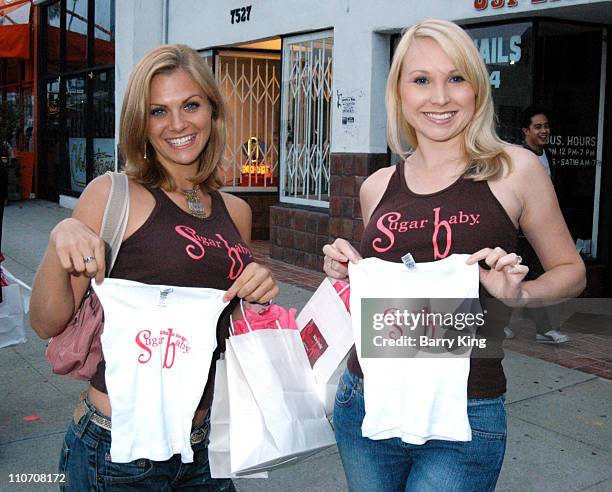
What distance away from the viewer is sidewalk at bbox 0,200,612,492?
156 inches

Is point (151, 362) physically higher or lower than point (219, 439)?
higher

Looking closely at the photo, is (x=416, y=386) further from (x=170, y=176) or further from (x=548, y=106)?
(x=548, y=106)

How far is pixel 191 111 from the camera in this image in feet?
8.00

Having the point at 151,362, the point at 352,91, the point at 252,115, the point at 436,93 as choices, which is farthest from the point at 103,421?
the point at 252,115

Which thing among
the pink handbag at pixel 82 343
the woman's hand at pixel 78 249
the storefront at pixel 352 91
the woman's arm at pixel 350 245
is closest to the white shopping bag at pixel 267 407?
the woman's arm at pixel 350 245

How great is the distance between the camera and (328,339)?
7.79 feet

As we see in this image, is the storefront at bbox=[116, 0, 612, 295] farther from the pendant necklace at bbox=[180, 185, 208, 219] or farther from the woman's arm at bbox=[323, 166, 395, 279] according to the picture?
the pendant necklace at bbox=[180, 185, 208, 219]

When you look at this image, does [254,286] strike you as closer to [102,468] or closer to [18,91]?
[102,468]

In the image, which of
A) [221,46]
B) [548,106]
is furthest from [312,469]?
[221,46]

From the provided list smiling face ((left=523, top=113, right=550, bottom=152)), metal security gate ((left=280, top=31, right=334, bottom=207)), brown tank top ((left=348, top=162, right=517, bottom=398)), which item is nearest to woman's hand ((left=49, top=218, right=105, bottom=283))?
brown tank top ((left=348, top=162, right=517, bottom=398))

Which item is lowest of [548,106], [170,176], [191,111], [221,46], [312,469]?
[312,469]

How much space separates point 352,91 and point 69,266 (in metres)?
6.86

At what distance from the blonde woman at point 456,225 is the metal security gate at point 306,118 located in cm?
706

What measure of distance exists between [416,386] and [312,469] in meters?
2.24
